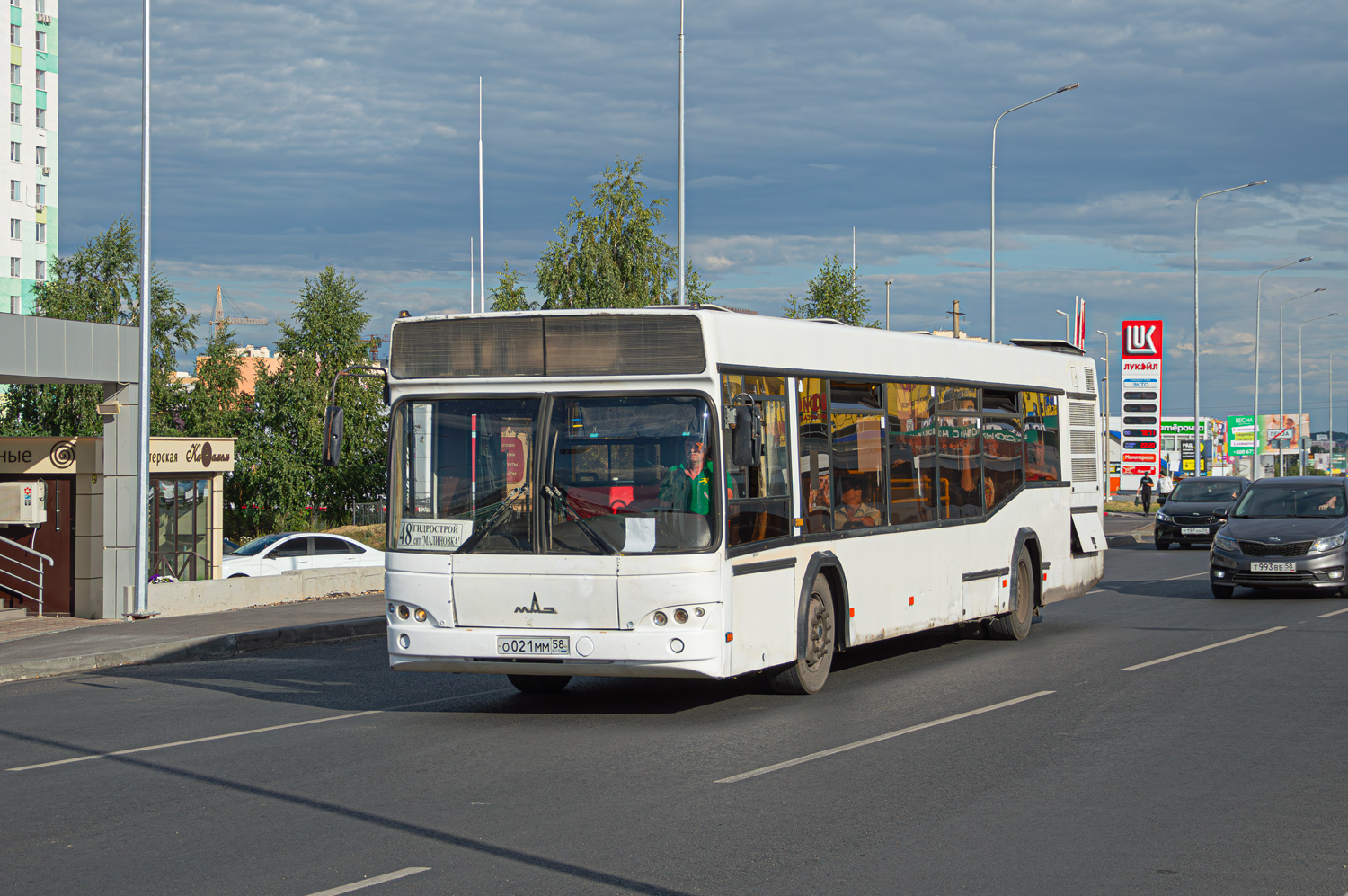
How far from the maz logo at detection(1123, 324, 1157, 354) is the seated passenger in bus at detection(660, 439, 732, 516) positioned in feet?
147

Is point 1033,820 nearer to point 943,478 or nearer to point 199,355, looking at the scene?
point 943,478

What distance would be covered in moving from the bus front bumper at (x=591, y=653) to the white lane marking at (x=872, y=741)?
1.18 metres

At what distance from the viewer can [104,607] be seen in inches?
799

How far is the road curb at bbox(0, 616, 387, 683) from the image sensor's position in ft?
48.4

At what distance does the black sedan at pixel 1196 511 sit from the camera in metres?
34.5

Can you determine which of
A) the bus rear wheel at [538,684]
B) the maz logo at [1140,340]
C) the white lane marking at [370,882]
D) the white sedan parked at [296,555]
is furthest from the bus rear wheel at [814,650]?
the maz logo at [1140,340]

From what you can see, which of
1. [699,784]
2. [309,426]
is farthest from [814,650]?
[309,426]

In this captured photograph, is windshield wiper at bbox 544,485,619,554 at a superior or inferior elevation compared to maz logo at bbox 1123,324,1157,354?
inferior

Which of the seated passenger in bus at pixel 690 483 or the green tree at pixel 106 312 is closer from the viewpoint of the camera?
the seated passenger in bus at pixel 690 483

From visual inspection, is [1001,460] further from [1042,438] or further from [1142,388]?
[1142,388]

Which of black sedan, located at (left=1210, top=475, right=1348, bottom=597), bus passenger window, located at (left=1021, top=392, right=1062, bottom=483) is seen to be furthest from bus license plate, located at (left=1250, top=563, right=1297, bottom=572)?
bus passenger window, located at (left=1021, top=392, right=1062, bottom=483)

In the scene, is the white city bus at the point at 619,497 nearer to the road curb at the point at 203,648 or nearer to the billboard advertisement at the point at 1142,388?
the road curb at the point at 203,648

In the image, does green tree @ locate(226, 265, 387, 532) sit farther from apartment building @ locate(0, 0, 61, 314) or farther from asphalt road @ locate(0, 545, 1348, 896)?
apartment building @ locate(0, 0, 61, 314)

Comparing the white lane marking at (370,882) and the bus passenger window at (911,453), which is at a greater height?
the bus passenger window at (911,453)
